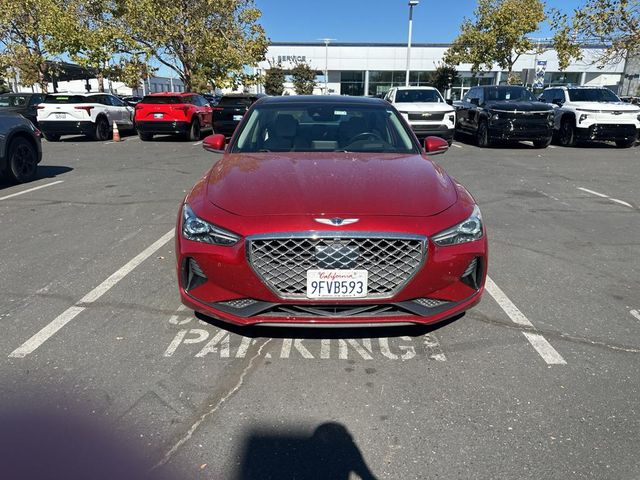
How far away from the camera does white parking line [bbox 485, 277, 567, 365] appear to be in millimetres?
3035

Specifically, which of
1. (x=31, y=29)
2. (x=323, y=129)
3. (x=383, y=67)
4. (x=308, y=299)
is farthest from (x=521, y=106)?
(x=383, y=67)

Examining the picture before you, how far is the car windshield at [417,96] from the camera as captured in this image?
15305 millimetres

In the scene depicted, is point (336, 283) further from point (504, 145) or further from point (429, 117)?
point (504, 145)

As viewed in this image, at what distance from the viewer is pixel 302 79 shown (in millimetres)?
52688

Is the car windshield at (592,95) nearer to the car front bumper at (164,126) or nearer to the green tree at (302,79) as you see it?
the car front bumper at (164,126)

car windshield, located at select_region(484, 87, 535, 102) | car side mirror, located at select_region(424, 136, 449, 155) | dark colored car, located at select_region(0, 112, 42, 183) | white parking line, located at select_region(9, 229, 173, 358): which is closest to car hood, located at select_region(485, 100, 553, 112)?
car windshield, located at select_region(484, 87, 535, 102)

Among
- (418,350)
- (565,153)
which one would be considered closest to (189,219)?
(418,350)

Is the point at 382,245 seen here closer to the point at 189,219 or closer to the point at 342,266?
the point at 342,266

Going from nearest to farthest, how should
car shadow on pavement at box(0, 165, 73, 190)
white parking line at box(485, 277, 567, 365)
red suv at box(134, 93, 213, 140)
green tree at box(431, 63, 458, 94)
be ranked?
white parking line at box(485, 277, 567, 365), car shadow on pavement at box(0, 165, 73, 190), red suv at box(134, 93, 213, 140), green tree at box(431, 63, 458, 94)

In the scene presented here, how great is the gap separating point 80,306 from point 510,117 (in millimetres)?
13113

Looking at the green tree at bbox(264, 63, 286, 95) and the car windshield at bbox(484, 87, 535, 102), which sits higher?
the green tree at bbox(264, 63, 286, 95)

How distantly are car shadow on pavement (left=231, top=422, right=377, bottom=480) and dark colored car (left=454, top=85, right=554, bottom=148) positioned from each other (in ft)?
43.8

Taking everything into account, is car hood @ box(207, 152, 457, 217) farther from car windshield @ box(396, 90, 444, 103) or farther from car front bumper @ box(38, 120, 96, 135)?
car front bumper @ box(38, 120, 96, 135)

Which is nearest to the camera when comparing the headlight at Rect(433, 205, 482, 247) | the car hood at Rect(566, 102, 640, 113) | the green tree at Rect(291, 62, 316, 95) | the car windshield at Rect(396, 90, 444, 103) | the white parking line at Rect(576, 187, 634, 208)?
the headlight at Rect(433, 205, 482, 247)
